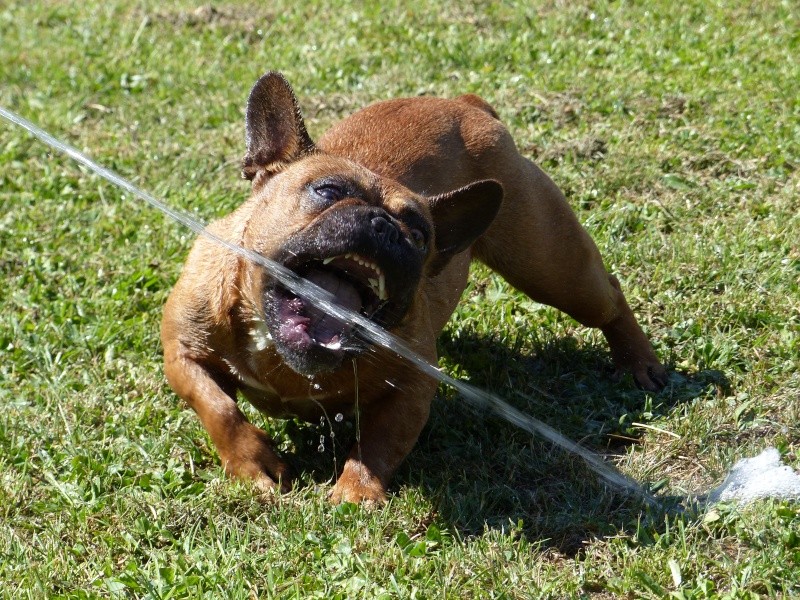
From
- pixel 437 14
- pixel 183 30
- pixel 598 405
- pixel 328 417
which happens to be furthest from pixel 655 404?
pixel 183 30

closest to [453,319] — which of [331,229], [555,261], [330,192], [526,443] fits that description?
[555,261]

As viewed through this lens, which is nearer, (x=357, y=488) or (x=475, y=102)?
(x=357, y=488)

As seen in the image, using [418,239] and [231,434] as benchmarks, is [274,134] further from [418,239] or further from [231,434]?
[231,434]

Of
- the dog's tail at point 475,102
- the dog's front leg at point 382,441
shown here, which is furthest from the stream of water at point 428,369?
the dog's tail at point 475,102

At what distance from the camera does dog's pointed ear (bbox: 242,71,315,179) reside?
5.93 meters

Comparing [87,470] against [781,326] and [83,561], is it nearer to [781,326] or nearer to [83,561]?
[83,561]

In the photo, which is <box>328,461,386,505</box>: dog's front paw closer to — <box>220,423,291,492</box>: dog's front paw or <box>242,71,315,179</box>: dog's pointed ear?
<box>220,423,291,492</box>: dog's front paw

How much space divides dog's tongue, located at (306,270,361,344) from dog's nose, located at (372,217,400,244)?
35 cm

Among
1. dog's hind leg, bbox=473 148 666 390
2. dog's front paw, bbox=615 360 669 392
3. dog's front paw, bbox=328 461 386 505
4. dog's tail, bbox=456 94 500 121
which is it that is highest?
dog's tail, bbox=456 94 500 121

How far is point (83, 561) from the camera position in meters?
4.89

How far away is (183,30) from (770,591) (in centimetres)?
871

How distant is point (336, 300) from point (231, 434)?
0.88m

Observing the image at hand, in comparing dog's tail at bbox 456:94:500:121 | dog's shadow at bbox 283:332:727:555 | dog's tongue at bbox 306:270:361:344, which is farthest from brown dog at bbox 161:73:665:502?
dog's tail at bbox 456:94:500:121

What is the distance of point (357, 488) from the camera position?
5.27 m
